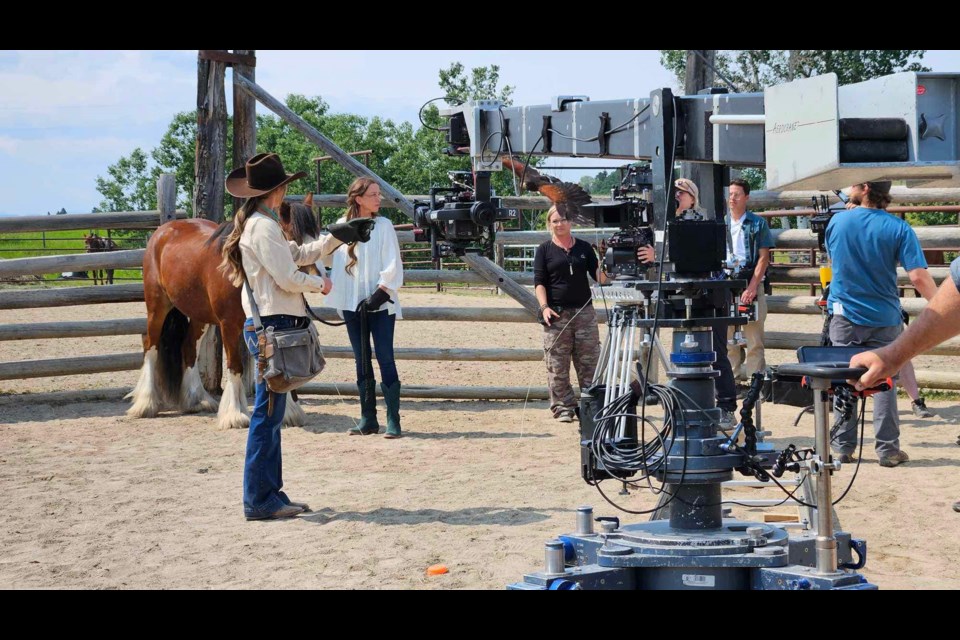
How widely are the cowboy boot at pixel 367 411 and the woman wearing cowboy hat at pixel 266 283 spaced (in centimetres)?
239

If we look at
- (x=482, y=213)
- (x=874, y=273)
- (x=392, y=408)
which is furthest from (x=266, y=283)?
(x=874, y=273)

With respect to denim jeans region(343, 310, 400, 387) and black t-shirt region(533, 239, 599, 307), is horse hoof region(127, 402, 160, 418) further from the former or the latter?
black t-shirt region(533, 239, 599, 307)

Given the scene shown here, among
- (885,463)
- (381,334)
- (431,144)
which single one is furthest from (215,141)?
(431,144)

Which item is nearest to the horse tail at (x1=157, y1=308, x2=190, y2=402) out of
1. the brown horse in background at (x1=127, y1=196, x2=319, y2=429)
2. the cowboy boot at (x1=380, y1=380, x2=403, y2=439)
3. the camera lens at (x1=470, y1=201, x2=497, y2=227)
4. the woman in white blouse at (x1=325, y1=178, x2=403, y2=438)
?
the brown horse in background at (x1=127, y1=196, x2=319, y2=429)

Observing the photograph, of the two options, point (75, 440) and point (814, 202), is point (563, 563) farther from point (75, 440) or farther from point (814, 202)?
point (814, 202)

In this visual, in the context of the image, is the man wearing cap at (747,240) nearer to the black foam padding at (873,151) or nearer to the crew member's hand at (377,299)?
the crew member's hand at (377,299)

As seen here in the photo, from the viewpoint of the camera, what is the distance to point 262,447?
5.60 metres

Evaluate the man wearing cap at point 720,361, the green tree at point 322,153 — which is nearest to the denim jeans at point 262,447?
the man wearing cap at point 720,361

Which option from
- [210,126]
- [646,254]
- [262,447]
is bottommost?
[262,447]

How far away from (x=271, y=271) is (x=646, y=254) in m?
2.21

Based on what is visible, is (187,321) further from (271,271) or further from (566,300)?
(271,271)

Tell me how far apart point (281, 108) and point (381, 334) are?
3.14 meters

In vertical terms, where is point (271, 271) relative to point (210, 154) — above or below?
below

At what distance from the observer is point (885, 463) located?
6633 mm
